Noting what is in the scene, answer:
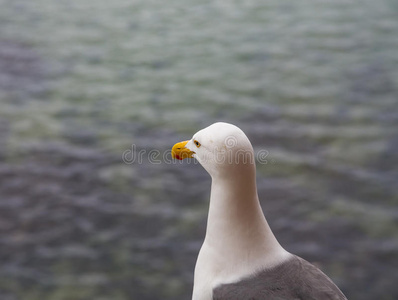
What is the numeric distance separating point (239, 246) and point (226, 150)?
411 mm

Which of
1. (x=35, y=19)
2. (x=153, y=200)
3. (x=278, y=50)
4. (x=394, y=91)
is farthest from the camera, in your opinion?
(x=35, y=19)

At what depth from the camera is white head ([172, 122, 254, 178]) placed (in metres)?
2.19

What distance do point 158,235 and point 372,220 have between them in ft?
4.90

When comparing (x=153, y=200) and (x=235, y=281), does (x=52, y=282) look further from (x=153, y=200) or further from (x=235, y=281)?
(x=235, y=281)

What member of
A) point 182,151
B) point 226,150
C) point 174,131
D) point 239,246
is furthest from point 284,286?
point 174,131

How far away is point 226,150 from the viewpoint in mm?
2203

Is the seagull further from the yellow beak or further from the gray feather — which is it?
the yellow beak

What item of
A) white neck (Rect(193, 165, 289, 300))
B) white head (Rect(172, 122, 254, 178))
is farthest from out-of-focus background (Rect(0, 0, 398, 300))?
white head (Rect(172, 122, 254, 178))

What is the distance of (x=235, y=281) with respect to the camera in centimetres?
228

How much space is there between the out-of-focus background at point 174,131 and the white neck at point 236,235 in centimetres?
119

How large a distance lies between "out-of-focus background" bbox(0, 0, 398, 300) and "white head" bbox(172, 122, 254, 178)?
56.4 inches

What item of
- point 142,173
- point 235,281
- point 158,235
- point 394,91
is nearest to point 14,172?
point 142,173

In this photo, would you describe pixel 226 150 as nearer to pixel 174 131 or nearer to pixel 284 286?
pixel 284 286

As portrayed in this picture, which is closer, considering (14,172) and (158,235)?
(158,235)
